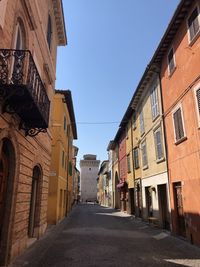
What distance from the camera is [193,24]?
9938mm

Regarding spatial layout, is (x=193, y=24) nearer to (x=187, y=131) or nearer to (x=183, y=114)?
(x=183, y=114)

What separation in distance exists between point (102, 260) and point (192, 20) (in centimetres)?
961

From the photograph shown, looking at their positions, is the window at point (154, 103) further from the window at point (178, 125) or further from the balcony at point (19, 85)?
the balcony at point (19, 85)

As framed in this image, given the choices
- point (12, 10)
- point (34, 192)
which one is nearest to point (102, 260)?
point (34, 192)

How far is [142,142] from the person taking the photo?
62.0 feet

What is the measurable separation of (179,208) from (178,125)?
396 centimetres

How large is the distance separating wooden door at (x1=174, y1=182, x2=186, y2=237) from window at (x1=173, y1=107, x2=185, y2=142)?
7.52 feet

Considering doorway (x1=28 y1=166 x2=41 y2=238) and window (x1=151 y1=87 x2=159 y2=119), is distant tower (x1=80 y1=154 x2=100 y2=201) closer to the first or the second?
window (x1=151 y1=87 x2=159 y2=119)

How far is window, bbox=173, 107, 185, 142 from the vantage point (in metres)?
11.1

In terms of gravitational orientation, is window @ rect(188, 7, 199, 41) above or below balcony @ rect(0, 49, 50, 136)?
above

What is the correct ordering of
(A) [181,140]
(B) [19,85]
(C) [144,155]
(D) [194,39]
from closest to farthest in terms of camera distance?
(B) [19,85], (D) [194,39], (A) [181,140], (C) [144,155]

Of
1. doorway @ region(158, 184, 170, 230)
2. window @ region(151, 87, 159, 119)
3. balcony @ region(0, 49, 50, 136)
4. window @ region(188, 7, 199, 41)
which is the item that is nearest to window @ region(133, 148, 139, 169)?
doorway @ region(158, 184, 170, 230)

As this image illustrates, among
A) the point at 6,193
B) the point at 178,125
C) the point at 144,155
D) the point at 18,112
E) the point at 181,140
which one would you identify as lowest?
the point at 6,193

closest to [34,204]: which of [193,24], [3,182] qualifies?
[3,182]
